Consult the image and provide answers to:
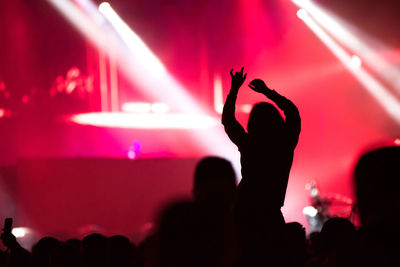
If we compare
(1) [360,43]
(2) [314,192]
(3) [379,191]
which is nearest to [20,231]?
(2) [314,192]

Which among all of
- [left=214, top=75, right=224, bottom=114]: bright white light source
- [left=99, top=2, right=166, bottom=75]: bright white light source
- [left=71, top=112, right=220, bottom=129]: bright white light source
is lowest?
[left=71, top=112, right=220, bottom=129]: bright white light source

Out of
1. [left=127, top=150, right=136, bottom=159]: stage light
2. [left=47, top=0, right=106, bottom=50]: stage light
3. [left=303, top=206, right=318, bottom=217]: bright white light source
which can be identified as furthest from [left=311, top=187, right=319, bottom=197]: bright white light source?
[left=47, top=0, right=106, bottom=50]: stage light

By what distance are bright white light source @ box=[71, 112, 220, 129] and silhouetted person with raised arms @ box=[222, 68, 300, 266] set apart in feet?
20.5

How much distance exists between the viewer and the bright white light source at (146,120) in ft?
29.1

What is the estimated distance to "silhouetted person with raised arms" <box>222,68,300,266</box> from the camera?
8.39 ft

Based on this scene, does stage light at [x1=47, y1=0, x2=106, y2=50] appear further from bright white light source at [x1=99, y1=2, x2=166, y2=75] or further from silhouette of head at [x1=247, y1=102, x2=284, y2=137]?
silhouette of head at [x1=247, y1=102, x2=284, y2=137]

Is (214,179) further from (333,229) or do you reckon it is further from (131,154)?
(131,154)

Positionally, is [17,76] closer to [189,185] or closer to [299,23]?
[189,185]

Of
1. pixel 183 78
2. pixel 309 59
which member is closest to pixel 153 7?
pixel 183 78

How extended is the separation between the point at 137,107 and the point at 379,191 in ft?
26.0

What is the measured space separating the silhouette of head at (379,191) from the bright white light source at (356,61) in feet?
29.0

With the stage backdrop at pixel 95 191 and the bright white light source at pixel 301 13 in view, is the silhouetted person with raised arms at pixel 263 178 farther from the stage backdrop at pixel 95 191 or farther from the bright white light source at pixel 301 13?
the bright white light source at pixel 301 13

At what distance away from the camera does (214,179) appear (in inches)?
92.6

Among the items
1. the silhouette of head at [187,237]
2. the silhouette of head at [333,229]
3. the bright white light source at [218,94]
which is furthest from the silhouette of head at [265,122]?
the bright white light source at [218,94]
